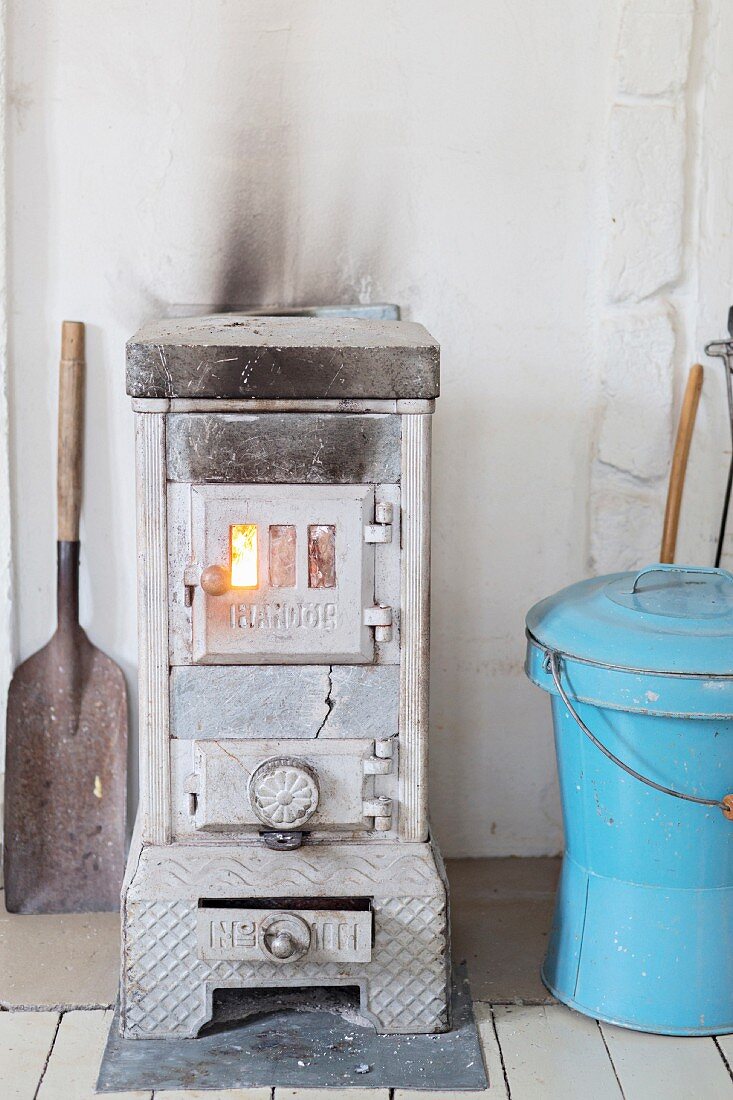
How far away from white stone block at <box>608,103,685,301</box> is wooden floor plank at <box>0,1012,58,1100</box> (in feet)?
7.11

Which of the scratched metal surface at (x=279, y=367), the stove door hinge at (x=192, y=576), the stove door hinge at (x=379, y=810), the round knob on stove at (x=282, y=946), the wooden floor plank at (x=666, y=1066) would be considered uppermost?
the scratched metal surface at (x=279, y=367)

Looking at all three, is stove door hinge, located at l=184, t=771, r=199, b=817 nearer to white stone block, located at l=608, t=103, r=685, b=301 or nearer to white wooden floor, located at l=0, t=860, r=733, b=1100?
white wooden floor, located at l=0, t=860, r=733, b=1100

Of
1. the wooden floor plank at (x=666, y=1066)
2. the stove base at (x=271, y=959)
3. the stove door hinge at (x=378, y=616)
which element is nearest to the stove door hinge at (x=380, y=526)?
the stove door hinge at (x=378, y=616)

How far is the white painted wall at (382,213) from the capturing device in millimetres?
2797

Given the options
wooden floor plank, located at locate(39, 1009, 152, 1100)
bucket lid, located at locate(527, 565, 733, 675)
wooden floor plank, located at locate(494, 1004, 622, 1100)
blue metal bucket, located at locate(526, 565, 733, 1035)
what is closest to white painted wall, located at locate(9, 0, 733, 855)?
bucket lid, located at locate(527, 565, 733, 675)

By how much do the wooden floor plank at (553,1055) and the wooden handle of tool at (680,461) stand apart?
1135 millimetres

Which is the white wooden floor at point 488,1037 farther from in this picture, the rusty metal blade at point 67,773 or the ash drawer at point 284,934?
the ash drawer at point 284,934

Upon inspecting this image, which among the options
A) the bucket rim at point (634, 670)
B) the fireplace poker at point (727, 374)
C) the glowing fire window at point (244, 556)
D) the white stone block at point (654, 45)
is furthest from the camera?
the fireplace poker at point (727, 374)

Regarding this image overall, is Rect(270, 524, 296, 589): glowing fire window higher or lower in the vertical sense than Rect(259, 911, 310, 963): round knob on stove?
higher

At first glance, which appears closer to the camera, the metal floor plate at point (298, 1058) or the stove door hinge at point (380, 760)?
the metal floor plate at point (298, 1058)

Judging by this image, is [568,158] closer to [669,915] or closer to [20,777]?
[669,915]

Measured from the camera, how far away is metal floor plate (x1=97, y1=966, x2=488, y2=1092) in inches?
88.7

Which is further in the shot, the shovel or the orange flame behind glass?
the shovel

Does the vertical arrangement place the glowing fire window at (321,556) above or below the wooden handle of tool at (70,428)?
below
